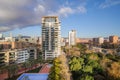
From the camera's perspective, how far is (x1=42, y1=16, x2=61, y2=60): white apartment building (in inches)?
1262

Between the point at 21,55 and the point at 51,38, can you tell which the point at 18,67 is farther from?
the point at 51,38

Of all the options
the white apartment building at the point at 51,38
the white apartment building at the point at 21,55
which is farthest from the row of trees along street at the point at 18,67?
the white apartment building at the point at 51,38

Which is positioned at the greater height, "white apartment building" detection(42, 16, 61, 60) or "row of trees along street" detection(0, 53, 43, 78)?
"white apartment building" detection(42, 16, 61, 60)

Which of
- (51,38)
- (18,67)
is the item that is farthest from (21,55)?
(18,67)

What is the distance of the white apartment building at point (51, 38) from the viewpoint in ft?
105

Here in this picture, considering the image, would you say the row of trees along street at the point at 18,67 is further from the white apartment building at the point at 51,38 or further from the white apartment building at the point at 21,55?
the white apartment building at the point at 51,38

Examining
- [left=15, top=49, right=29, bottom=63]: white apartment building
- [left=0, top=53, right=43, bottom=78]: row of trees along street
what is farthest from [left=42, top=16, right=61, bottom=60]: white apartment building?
[left=15, top=49, right=29, bottom=63]: white apartment building

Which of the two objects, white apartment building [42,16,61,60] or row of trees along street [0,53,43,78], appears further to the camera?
white apartment building [42,16,61,60]

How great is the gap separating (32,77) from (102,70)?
623cm

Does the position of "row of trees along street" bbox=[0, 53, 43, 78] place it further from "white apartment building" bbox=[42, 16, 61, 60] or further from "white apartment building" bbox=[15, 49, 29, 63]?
"white apartment building" bbox=[42, 16, 61, 60]

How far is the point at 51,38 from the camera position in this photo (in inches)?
1260

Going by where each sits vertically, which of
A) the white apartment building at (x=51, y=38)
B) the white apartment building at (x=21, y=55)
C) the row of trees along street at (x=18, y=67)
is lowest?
the row of trees along street at (x=18, y=67)

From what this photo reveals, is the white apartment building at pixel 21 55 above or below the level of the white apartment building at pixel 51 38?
below

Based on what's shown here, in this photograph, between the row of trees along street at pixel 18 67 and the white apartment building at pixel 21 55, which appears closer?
the row of trees along street at pixel 18 67
